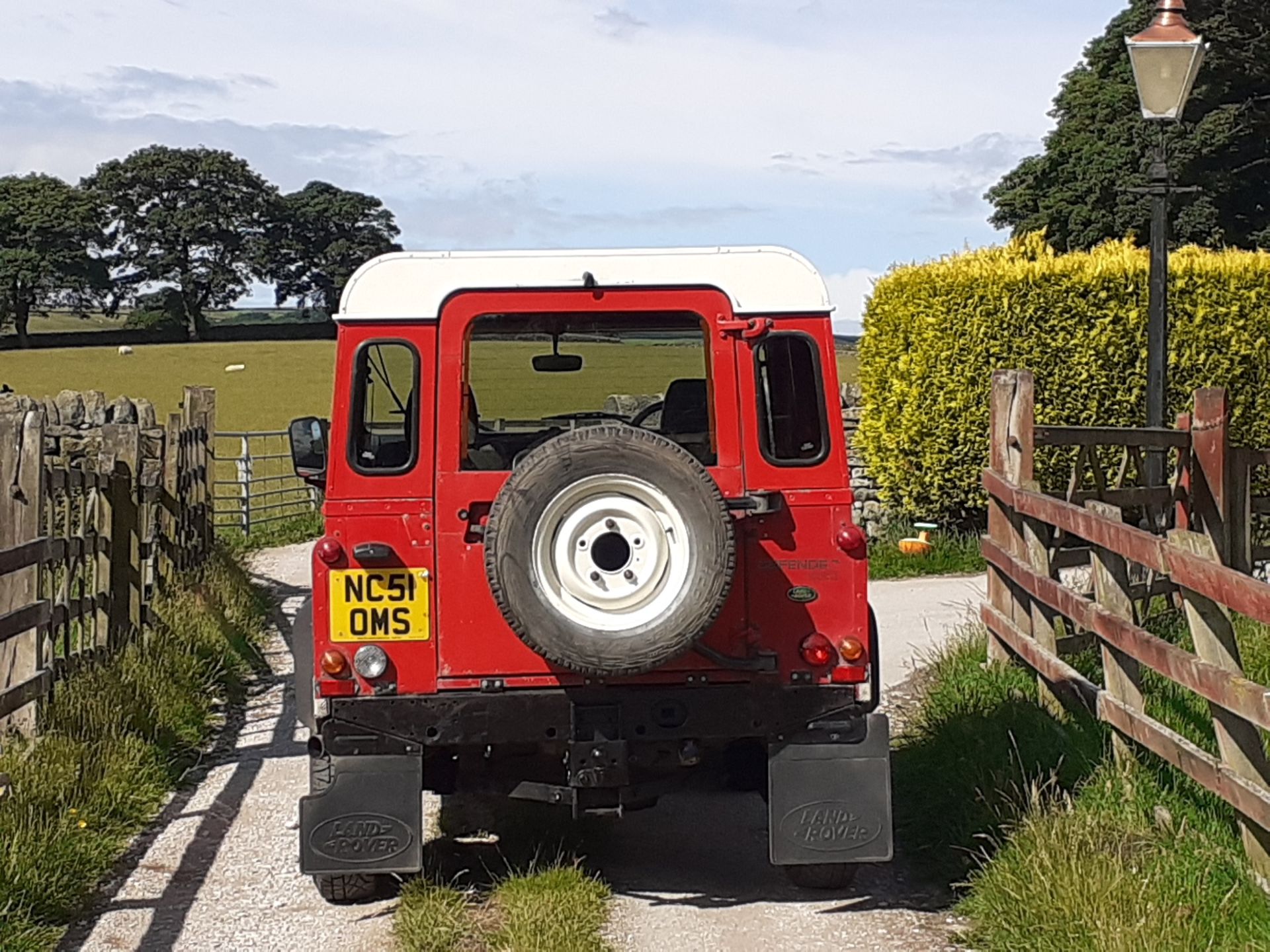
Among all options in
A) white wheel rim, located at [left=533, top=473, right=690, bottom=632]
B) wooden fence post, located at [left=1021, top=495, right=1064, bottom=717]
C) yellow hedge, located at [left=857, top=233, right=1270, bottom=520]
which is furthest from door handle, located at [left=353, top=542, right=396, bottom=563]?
yellow hedge, located at [left=857, top=233, right=1270, bottom=520]

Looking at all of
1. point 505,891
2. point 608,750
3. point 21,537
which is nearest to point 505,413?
point 608,750

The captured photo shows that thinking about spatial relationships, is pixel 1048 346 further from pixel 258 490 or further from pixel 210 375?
pixel 210 375

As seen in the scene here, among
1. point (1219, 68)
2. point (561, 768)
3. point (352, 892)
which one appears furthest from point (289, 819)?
point (1219, 68)

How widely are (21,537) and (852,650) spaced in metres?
4.17

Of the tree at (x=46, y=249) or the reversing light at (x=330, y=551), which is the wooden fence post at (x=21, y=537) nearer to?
the reversing light at (x=330, y=551)

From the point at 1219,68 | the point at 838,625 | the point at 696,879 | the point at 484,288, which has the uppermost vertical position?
the point at 1219,68

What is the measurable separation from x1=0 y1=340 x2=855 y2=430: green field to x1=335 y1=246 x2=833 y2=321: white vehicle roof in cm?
31

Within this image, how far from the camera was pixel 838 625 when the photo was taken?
235 inches

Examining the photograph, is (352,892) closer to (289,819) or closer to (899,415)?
(289,819)

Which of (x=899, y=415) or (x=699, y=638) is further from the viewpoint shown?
(x=899, y=415)

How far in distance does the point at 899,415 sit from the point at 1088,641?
26.9 feet

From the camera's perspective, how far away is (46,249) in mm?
84562

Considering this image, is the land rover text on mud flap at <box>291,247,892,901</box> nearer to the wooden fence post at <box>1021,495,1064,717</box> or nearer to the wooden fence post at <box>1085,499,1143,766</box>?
the wooden fence post at <box>1085,499,1143,766</box>

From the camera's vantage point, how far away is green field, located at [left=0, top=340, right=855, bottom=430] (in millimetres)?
6367
